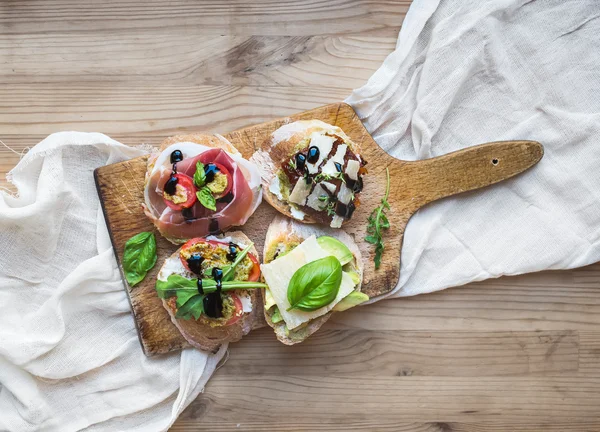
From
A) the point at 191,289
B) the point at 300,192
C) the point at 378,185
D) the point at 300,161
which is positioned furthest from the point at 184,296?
the point at 378,185

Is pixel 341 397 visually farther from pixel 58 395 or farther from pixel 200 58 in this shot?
pixel 200 58

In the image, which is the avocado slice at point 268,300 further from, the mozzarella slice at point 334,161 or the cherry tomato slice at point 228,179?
the mozzarella slice at point 334,161

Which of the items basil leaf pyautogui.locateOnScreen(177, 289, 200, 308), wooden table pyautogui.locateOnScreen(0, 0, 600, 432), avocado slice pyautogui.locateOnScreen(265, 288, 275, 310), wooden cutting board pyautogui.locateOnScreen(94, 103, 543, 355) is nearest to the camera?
basil leaf pyautogui.locateOnScreen(177, 289, 200, 308)

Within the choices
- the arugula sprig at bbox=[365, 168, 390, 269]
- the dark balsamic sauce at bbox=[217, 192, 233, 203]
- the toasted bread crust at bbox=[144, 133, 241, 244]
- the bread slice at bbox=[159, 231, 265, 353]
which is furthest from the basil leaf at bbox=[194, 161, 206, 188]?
the arugula sprig at bbox=[365, 168, 390, 269]

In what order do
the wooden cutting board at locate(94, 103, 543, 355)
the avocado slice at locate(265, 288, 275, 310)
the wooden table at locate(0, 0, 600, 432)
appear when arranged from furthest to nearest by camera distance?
the wooden table at locate(0, 0, 600, 432)
the wooden cutting board at locate(94, 103, 543, 355)
the avocado slice at locate(265, 288, 275, 310)

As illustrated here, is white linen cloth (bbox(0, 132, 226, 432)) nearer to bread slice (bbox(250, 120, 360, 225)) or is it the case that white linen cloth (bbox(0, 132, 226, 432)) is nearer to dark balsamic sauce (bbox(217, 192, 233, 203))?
dark balsamic sauce (bbox(217, 192, 233, 203))

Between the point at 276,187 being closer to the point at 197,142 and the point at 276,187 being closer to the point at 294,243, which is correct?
the point at 294,243

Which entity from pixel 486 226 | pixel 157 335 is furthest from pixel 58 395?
pixel 486 226
